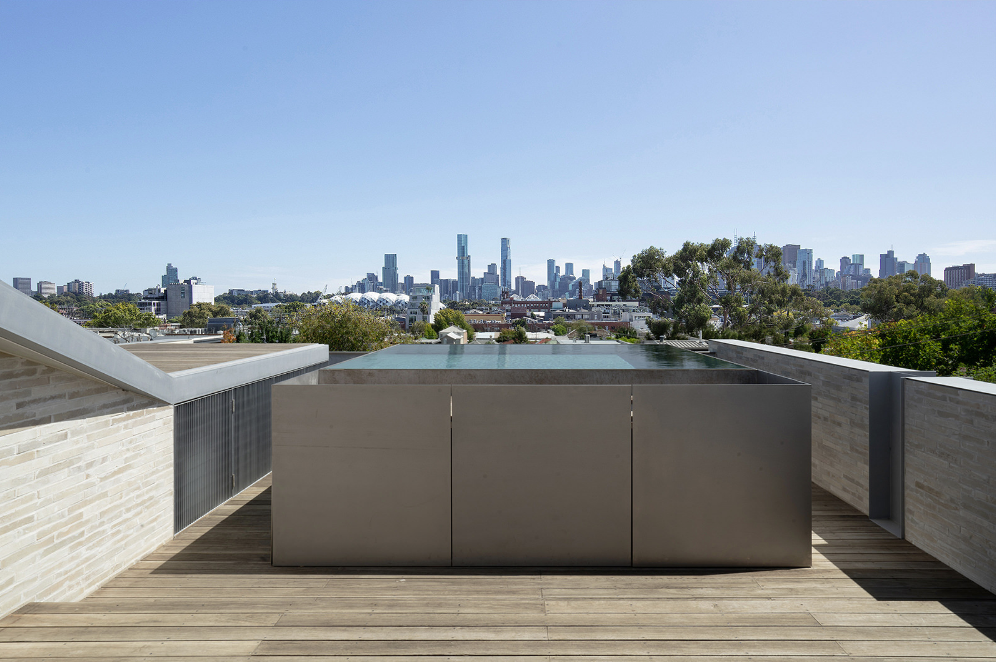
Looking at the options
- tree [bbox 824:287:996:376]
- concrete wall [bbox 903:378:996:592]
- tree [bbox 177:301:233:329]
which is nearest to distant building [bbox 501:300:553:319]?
tree [bbox 177:301:233:329]

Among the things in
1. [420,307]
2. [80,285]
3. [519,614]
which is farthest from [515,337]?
[80,285]

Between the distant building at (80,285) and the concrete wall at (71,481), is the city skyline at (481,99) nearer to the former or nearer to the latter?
the concrete wall at (71,481)

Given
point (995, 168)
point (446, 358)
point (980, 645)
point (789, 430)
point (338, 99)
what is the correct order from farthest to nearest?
point (995, 168) → point (338, 99) → point (446, 358) → point (789, 430) → point (980, 645)

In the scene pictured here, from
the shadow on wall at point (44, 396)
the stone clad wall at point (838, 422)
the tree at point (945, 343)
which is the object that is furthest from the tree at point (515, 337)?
the shadow on wall at point (44, 396)

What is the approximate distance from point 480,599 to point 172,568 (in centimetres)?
307

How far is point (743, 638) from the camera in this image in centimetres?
320

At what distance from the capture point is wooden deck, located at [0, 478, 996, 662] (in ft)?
10.1

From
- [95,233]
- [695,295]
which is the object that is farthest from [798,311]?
[95,233]

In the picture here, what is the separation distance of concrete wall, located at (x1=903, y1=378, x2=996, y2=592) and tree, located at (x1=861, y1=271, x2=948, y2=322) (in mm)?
38306

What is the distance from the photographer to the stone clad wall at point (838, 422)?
5.95 m

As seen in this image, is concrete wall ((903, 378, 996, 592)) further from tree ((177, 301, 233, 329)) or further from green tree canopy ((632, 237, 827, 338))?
tree ((177, 301, 233, 329))

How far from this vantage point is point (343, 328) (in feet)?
58.8

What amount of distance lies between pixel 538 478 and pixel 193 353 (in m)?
6.57

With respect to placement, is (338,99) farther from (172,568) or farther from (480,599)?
(480,599)
